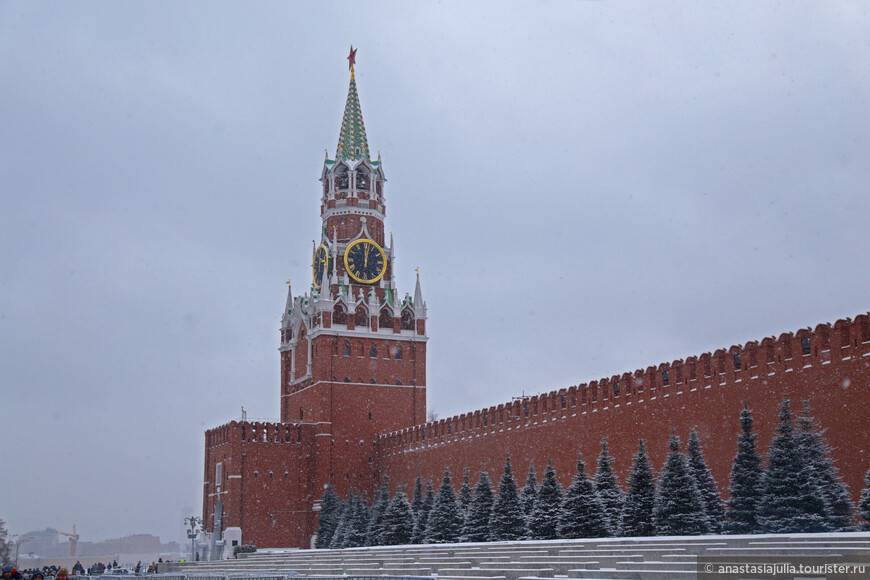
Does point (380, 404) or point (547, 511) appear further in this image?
point (380, 404)

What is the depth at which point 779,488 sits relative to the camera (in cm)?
1828

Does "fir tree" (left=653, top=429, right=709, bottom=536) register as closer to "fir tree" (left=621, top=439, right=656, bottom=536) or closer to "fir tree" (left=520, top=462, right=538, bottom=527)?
"fir tree" (left=621, top=439, right=656, bottom=536)

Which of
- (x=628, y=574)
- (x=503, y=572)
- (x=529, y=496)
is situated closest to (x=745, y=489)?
(x=503, y=572)

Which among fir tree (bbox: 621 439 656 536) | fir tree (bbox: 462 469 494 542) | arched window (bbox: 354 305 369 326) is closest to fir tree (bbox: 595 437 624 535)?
fir tree (bbox: 621 439 656 536)

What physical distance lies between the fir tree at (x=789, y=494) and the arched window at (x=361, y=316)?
1024 inches

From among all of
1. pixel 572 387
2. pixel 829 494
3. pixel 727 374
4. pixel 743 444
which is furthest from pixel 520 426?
pixel 829 494

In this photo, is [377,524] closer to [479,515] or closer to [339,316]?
[479,515]

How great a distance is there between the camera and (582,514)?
2297 centimetres

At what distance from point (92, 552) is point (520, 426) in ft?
348

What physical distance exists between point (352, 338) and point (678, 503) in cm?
2365

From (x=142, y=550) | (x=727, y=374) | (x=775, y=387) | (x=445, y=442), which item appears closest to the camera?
(x=775, y=387)

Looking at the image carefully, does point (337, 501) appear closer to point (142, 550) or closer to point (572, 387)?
point (572, 387)

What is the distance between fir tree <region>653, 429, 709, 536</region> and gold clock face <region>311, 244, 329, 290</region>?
25.3m

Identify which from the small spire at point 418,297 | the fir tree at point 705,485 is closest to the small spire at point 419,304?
the small spire at point 418,297
